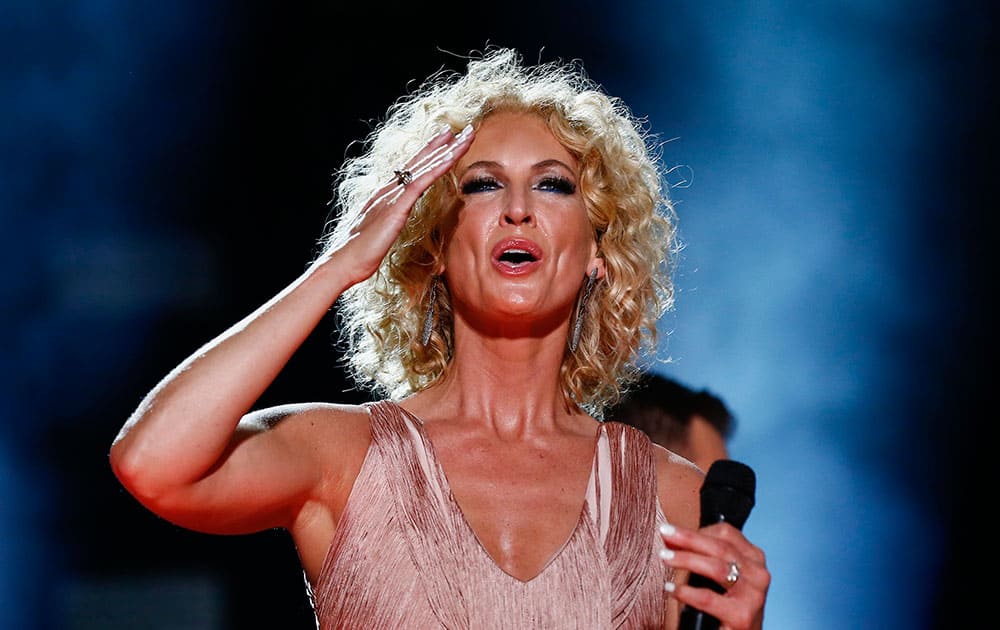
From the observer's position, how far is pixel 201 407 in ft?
5.84

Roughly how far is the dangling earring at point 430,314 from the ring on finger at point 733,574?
1.04 metres

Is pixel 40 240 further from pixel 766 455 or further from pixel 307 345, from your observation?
pixel 766 455

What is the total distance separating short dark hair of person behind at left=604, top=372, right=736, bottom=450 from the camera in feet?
10.5

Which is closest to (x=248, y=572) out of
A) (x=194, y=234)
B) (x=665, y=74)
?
(x=194, y=234)

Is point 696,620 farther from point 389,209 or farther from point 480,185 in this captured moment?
point 480,185

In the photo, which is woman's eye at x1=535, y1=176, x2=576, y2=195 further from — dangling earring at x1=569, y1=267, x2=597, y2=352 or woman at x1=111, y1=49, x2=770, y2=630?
dangling earring at x1=569, y1=267, x2=597, y2=352

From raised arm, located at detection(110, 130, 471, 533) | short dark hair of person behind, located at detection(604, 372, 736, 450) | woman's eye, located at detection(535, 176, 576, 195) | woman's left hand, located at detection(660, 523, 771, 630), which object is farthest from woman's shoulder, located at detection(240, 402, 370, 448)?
short dark hair of person behind, located at detection(604, 372, 736, 450)

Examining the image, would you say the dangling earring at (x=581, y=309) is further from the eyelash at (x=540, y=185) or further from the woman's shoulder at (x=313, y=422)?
the woman's shoulder at (x=313, y=422)

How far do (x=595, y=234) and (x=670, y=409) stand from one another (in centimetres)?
82

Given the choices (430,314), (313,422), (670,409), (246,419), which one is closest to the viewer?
(246,419)

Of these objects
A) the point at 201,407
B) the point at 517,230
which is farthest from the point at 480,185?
the point at 201,407

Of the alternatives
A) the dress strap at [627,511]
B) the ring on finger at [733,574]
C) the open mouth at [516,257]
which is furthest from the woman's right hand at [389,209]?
the ring on finger at [733,574]

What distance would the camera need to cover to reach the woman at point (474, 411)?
72.3 inches

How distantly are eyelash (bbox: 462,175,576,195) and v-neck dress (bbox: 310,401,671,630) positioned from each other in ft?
1.54
